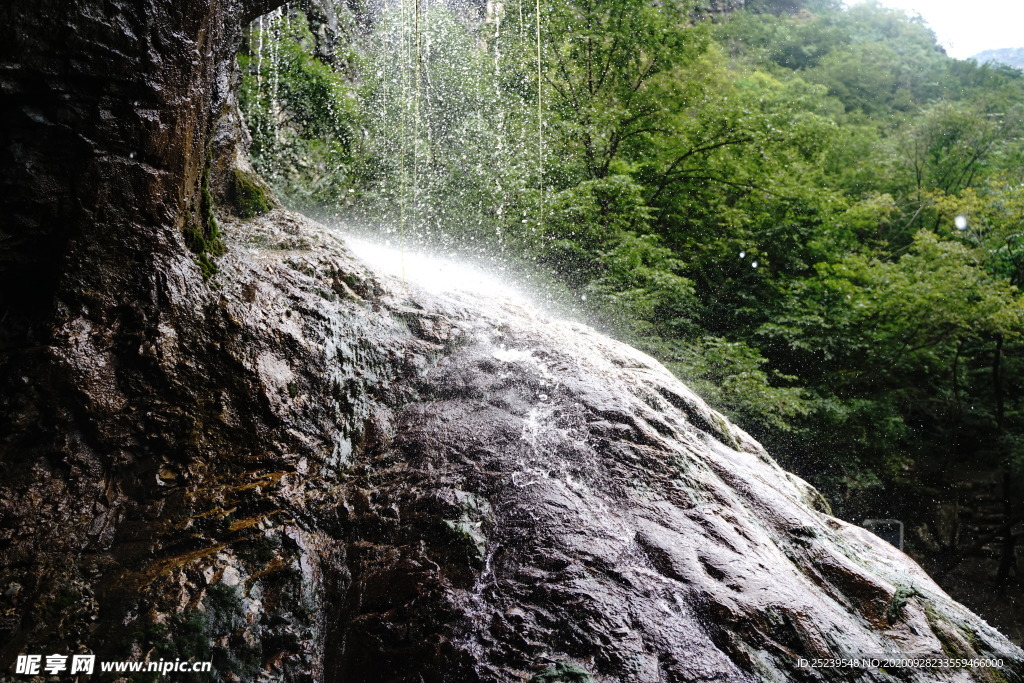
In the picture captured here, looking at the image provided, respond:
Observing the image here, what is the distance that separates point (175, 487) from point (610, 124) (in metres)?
9.22

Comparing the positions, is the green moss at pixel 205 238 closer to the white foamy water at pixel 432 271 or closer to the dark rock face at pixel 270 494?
the dark rock face at pixel 270 494

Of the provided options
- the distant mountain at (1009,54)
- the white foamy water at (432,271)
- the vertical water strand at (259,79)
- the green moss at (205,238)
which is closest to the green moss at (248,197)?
the white foamy water at (432,271)

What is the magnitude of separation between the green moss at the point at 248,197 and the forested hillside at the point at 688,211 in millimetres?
3872

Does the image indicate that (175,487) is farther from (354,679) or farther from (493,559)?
(493,559)

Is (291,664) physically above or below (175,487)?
below

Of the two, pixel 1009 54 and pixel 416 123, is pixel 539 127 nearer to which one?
pixel 416 123

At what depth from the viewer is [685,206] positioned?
1034 cm

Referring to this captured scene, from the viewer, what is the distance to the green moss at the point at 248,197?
450 cm

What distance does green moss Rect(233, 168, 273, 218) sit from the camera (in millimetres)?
4500

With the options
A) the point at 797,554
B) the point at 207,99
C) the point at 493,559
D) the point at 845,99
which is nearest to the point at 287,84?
the point at 207,99

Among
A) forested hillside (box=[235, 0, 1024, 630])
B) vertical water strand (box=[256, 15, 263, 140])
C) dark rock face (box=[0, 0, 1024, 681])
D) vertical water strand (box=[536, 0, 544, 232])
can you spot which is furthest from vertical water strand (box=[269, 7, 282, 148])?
dark rock face (box=[0, 0, 1024, 681])

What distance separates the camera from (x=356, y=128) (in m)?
8.99

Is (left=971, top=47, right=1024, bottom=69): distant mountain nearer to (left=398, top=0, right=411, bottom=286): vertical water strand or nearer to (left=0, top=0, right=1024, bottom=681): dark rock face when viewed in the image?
(left=398, top=0, right=411, bottom=286): vertical water strand

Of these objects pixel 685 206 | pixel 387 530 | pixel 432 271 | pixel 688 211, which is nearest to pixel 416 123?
pixel 432 271
